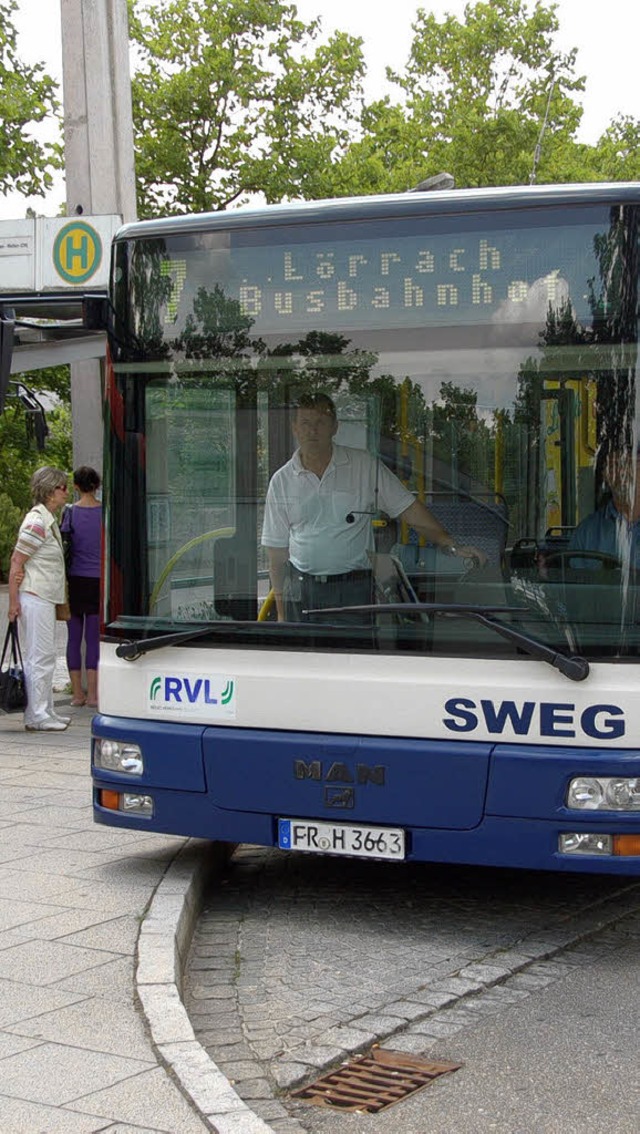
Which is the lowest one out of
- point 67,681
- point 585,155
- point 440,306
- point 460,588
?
point 67,681

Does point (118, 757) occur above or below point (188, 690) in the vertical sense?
below

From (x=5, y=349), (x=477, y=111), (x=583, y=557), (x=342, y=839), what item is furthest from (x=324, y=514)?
(x=477, y=111)

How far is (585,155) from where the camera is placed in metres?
39.2

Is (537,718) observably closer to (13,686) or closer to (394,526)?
(394,526)

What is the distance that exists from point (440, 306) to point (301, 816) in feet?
6.66

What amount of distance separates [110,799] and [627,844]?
7.40ft

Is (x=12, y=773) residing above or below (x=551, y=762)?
below

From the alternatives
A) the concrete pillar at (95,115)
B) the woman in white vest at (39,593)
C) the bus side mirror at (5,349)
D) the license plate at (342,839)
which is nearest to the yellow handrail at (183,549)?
the license plate at (342,839)

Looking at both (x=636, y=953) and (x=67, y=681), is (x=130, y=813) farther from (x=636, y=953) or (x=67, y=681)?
(x=67, y=681)

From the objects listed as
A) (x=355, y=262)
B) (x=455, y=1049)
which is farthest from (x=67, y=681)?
(x=455, y=1049)

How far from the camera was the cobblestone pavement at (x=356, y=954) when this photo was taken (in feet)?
15.9

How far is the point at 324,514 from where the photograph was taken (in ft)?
20.0

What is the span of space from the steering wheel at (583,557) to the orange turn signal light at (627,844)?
38.2 inches

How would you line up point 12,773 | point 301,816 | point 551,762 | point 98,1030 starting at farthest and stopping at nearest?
point 12,773, point 301,816, point 551,762, point 98,1030
